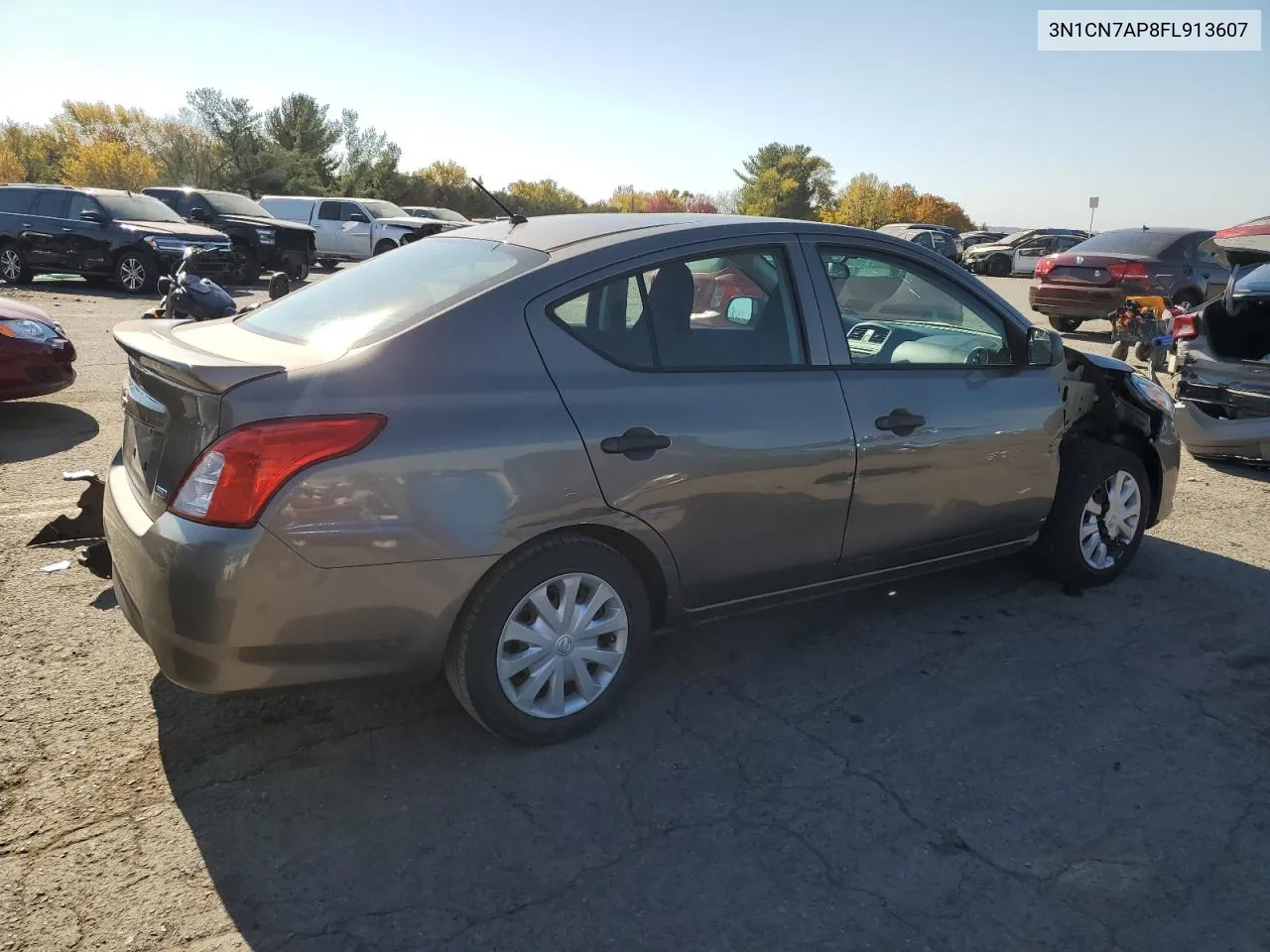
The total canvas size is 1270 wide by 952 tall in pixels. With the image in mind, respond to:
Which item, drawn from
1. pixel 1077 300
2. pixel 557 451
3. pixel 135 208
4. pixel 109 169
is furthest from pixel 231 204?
pixel 109 169

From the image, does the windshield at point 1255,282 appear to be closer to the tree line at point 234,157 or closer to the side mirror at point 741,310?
the side mirror at point 741,310

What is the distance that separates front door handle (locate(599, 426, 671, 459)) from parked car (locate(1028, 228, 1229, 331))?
12358 millimetres

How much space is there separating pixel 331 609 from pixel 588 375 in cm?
106

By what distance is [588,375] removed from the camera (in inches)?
121

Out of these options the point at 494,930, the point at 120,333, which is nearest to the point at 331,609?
the point at 494,930

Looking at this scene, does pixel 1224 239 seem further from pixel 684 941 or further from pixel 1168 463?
pixel 684 941

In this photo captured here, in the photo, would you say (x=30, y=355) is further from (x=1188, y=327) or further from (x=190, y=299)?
(x=1188, y=327)

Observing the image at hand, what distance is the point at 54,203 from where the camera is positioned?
16.3m

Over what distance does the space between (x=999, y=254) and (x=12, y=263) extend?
28429mm

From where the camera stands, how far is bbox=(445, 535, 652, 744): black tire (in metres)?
2.93

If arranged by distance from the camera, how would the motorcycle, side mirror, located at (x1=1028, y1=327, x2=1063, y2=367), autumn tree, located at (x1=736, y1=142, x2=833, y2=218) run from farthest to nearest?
autumn tree, located at (x1=736, y1=142, x2=833, y2=218), the motorcycle, side mirror, located at (x1=1028, y1=327, x2=1063, y2=367)

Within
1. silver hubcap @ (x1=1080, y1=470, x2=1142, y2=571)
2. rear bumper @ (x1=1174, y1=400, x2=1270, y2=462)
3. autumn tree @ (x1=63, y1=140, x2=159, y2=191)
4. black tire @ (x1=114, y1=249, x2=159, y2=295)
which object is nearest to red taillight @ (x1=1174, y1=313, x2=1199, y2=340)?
rear bumper @ (x1=1174, y1=400, x2=1270, y2=462)

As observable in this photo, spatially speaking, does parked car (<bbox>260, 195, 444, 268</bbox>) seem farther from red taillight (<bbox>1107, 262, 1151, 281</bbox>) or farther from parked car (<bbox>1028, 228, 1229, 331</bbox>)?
red taillight (<bbox>1107, 262, 1151, 281</bbox>)

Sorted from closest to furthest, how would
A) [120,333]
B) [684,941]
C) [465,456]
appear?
[684,941] → [465,456] → [120,333]
